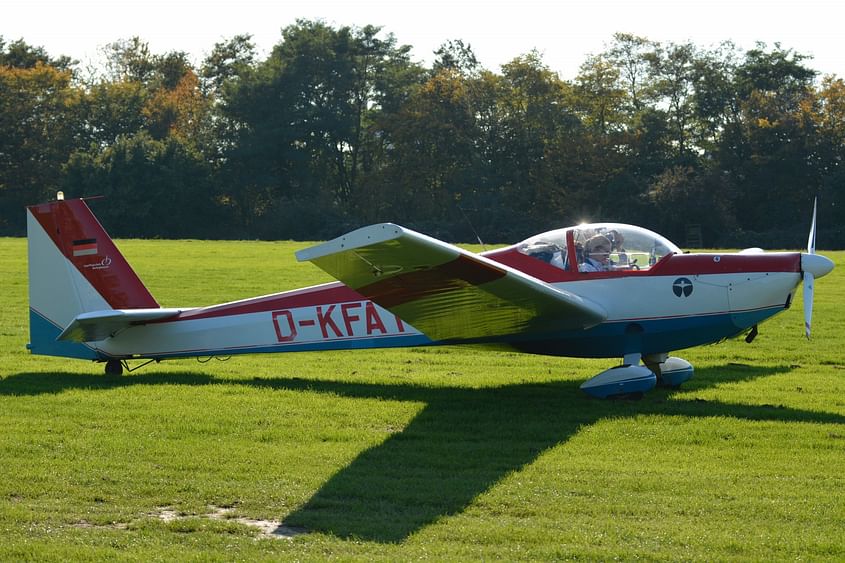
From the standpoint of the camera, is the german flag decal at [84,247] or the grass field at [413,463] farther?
the german flag decal at [84,247]

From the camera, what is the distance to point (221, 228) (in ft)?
212

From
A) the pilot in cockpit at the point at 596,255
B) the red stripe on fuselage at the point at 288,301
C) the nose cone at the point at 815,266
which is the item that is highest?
the pilot in cockpit at the point at 596,255

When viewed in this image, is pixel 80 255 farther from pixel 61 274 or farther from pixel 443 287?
pixel 443 287

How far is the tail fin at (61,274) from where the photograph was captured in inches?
499

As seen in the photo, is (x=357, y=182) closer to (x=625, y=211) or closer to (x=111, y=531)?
(x=625, y=211)

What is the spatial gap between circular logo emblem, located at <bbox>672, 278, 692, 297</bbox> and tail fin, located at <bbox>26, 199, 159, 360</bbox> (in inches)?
257

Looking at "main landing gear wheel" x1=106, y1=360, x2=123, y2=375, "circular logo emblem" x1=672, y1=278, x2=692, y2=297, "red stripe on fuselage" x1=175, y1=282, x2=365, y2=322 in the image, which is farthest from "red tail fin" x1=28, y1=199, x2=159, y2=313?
"circular logo emblem" x1=672, y1=278, x2=692, y2=297

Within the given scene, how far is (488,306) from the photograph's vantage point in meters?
10.7

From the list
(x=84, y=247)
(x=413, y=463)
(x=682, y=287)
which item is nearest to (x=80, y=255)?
(x=84, y=247)

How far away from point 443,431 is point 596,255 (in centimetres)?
306

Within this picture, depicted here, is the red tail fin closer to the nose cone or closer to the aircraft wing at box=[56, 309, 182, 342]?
the aircraft wing at box=[56, 309, 182, 342]

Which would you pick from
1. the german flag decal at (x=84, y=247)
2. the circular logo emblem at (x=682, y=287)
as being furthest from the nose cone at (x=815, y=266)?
the german flag decal at (x=84, y=247)

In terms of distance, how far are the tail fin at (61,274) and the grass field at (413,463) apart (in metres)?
0.52

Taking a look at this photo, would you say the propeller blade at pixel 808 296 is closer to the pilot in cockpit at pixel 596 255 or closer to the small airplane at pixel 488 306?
the small airplane at pixel 488 306
